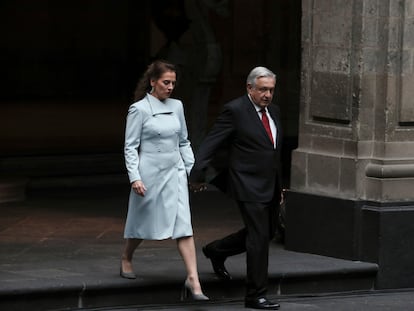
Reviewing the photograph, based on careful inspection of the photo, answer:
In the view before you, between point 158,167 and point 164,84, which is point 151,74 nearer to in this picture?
point 164,84

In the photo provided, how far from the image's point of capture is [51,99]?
27.0 metres

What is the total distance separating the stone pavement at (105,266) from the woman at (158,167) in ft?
1.34

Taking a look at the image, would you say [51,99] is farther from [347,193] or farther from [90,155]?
[347,193]

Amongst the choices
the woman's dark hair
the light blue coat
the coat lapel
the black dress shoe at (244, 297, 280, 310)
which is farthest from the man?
the woman's dark hair

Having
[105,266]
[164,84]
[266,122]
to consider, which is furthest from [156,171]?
[105,266]

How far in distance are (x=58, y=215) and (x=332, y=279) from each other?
3.69 meters

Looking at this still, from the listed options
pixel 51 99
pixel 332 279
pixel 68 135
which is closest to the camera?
pixel 332 279

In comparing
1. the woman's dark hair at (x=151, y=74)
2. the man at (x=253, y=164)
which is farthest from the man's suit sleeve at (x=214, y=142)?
the woman's dark hair at (x=151, y=74)

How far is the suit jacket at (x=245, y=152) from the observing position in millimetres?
11336

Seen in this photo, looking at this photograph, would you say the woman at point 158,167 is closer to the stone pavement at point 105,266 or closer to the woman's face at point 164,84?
the woman's face at point 164,84

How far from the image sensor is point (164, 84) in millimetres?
11367

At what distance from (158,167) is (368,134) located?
2.09 m

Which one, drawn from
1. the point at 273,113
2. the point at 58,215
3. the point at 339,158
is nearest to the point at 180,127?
the point at 273,113

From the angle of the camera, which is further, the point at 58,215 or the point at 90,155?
the point at 90,155
